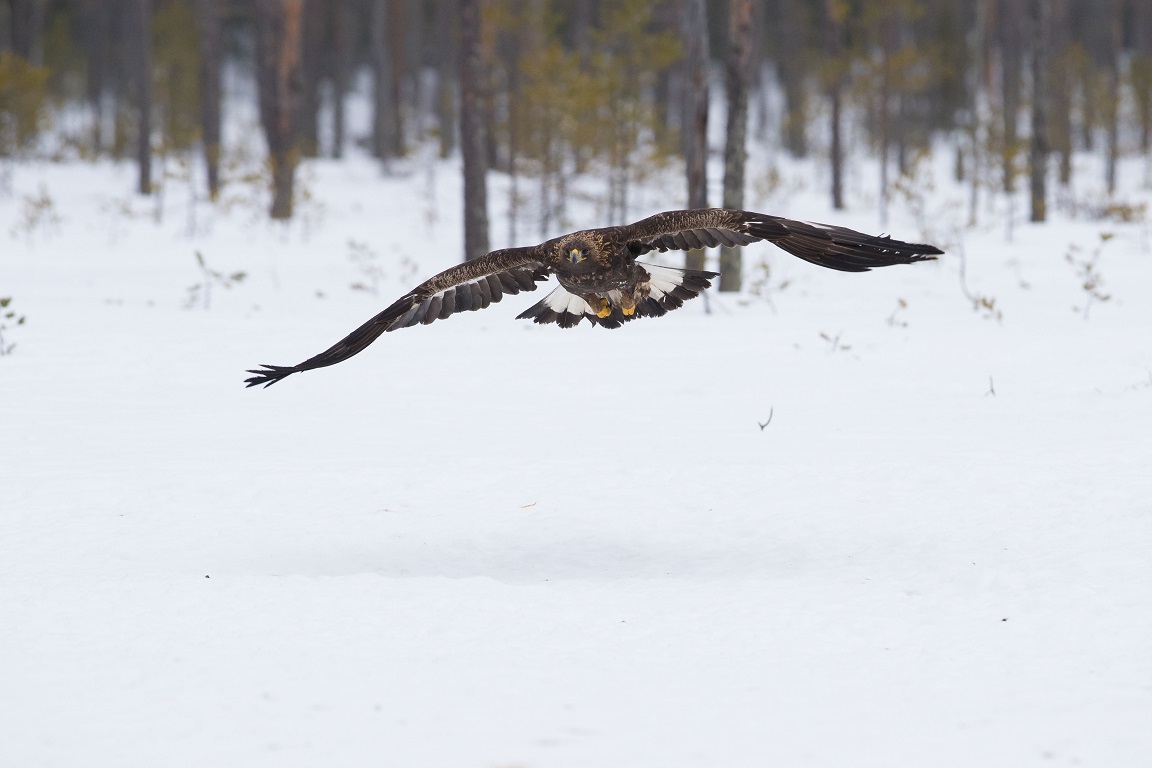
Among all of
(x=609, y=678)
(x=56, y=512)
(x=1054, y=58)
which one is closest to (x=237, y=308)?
(x=56, y=512)

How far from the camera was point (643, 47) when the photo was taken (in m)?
22.0

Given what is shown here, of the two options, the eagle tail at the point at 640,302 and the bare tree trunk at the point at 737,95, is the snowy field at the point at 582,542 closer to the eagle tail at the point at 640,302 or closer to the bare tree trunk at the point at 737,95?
the eagle tail at the point at 640,302

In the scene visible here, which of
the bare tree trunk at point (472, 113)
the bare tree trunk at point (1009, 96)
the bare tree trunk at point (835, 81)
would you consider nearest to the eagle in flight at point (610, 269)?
the bare tree trunk at point (472, 113)

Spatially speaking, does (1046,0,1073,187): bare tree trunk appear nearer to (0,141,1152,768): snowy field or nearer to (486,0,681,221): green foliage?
(486,0,681,221): green foliage

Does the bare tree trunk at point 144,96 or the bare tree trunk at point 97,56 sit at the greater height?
the bare tree trunk at point 97,56

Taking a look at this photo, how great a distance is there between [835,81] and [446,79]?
16569 millimetres

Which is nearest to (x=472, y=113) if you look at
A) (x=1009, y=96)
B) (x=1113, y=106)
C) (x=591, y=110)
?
(x=591, y=110)

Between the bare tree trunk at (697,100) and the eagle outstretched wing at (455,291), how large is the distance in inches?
257

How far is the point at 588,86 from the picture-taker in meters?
19.3

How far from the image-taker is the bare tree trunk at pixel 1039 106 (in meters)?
21.4

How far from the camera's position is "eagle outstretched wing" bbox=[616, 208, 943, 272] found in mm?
5859

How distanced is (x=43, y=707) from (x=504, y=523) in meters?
2.95

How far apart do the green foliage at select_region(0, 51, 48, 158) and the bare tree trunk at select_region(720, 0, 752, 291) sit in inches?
694

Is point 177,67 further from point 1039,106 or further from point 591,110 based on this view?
point 1039,106
